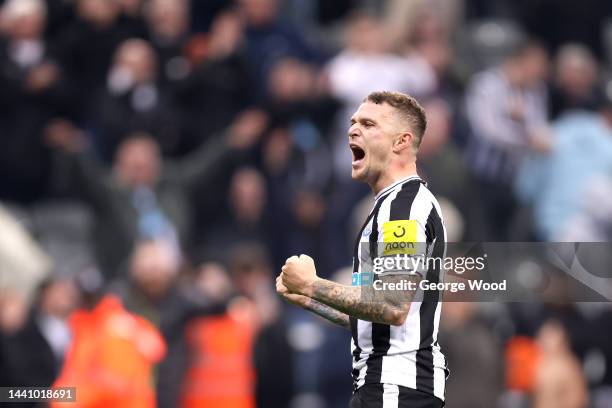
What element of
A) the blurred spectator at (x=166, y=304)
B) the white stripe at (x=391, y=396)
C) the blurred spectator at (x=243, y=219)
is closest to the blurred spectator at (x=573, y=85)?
the blurred spectator at (x=243, y=219)

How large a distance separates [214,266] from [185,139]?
59.1 inches

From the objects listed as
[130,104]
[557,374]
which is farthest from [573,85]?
[130,104]

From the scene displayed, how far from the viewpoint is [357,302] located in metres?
5.35

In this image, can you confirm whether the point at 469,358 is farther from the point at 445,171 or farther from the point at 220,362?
the point at 445,171

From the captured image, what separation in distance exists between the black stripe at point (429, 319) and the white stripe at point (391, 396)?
92 mm

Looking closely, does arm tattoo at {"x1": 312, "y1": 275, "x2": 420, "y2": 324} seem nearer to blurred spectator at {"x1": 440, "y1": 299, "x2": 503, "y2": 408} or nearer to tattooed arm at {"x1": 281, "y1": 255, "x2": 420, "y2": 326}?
tattooed arm at {"x1": 281, "y1": 255, "x2": 420, "y2": 326}

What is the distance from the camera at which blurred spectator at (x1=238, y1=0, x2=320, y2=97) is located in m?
13.1

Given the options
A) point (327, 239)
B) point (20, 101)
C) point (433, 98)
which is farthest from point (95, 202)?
point (433, 98)

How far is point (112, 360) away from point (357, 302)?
5.10 meters

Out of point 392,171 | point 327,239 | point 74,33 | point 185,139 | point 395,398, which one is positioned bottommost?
point 395,398

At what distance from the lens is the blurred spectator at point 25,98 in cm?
1211

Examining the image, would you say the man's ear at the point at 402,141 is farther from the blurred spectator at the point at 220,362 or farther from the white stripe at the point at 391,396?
the blurred spectator at the point at 220,362

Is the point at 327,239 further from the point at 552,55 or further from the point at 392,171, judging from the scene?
the point at 392,171

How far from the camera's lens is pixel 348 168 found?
41.5ft
